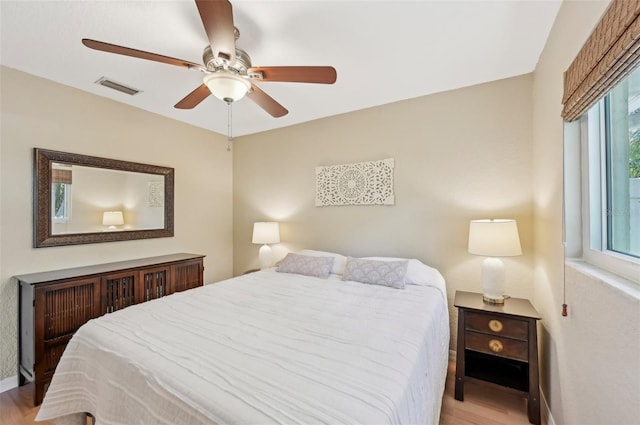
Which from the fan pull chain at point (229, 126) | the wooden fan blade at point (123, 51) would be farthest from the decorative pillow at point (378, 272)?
the wooden fan blade at point (123, 51)

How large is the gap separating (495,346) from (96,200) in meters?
3.76

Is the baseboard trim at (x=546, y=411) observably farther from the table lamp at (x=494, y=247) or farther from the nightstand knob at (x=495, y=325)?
the table lamp at (x=494, y=247)

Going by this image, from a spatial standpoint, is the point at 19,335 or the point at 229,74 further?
the point at 19,335

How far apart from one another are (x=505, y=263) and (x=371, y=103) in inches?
79.8

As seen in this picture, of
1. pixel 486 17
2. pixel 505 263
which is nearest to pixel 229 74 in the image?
pixel 486 17

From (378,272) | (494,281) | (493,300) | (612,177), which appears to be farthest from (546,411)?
(612,177)

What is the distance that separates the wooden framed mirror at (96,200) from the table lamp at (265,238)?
3.45 feet

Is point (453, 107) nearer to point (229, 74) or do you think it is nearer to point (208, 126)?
point (229, 74)

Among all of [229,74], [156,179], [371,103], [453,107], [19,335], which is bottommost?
[19,335]

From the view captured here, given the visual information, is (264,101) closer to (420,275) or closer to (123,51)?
(123,51)

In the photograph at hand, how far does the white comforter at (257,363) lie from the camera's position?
0.92 meters

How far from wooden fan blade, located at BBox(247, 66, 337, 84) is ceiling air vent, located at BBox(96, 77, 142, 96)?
1.59 m

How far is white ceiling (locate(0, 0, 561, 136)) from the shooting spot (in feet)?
5.15

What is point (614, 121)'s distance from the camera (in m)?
1.23
